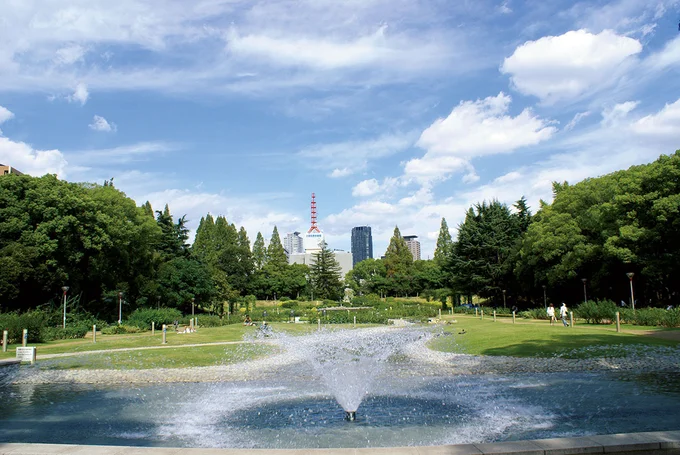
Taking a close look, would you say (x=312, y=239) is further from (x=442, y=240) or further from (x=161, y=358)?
(x=161, y=358)

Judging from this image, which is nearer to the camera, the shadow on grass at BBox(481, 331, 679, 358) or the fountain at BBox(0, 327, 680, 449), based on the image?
the fountain at BBox(0, 327, 680, 449)

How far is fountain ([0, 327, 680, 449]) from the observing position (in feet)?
29.3

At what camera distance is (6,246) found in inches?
1452

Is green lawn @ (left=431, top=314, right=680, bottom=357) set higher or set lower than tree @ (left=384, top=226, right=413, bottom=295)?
lower

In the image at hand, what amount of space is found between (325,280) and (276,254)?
1178cm

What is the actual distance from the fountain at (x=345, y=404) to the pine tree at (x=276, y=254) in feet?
268

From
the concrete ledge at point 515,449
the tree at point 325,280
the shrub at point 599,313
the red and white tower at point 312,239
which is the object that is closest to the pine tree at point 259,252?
the tree at point 325,280

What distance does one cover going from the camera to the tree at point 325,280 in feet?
315

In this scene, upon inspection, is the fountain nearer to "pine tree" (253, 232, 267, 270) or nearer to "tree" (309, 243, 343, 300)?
"tree" (309, 243, 343, 300)

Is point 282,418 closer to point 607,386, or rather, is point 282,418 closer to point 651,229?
point 607,386

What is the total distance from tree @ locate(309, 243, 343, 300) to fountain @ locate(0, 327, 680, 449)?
78033mm

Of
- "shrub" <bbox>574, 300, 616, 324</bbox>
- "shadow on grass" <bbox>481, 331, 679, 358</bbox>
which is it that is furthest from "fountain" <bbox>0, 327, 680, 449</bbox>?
"shrub" <bbox>574, 300, 616, 324</bbox>

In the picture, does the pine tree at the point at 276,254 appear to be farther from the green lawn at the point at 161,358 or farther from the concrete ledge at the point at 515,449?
the concrete ledge at the point at 515,449

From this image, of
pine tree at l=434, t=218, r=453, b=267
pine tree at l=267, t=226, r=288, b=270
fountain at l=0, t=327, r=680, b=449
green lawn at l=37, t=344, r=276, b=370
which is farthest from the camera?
pine tree at l=434, t=218, r=453, b=267
